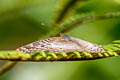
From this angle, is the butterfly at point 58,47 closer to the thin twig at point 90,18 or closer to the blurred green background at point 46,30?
the thin twig at point 90,18

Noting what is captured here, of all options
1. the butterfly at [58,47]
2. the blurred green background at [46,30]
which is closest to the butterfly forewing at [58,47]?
the butterfly at [58,47]

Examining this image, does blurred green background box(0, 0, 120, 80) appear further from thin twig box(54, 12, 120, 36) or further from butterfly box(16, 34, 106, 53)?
butterfly box(16, 34, 106, 53)

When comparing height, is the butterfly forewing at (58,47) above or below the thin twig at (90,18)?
below

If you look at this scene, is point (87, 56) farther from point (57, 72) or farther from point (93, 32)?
point (57, 72)

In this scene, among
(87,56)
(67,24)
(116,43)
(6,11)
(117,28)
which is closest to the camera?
(87,56)

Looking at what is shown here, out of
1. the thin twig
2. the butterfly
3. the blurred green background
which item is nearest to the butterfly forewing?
the butterfly

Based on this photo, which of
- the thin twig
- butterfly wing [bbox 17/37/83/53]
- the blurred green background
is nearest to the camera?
butterfly wing [bbox 17/37/83/53]

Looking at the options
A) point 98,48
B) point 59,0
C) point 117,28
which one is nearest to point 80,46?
point 98,48

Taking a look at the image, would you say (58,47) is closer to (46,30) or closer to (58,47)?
Result: (58,47)
